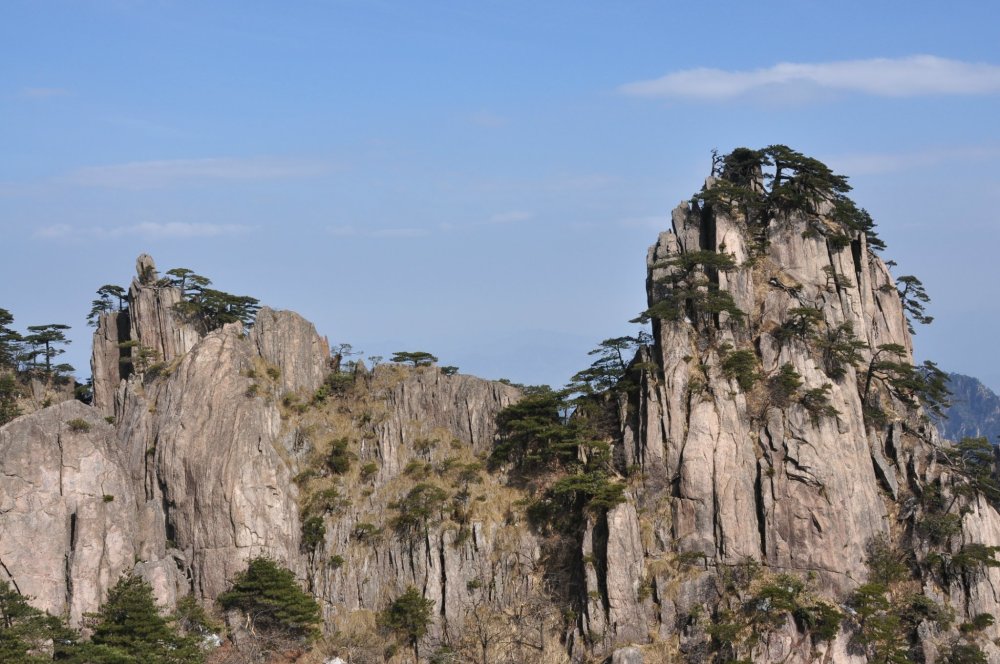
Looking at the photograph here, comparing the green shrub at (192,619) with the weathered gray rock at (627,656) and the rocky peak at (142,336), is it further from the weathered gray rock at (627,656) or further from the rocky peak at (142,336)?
the weathered gray rock at (627,656)

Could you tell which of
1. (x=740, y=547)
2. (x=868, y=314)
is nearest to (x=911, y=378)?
(x=868, y=314)

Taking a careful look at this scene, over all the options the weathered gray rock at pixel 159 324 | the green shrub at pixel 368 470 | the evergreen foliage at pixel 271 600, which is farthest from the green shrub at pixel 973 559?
the weathered gray rock at pixel 159 324

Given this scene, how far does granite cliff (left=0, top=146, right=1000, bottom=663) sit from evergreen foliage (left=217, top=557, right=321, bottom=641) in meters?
1.70

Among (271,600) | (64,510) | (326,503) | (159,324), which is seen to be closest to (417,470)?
(326,503)

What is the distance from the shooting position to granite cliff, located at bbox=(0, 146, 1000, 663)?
7194 centimetres

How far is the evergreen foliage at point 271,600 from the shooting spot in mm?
72750

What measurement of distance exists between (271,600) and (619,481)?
74.1ft

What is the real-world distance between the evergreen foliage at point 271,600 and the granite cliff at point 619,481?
170 cm

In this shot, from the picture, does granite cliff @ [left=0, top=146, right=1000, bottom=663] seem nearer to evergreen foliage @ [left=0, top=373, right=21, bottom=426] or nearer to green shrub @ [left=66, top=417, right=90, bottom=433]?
green shrub @ [left=66, top=417, right=90, bottom=433]

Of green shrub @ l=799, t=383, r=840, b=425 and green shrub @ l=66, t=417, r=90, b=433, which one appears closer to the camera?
green shrub @ l=66, t=417, r=90, b=433

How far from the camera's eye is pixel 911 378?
79.8 metres

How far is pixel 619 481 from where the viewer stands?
76812 mm

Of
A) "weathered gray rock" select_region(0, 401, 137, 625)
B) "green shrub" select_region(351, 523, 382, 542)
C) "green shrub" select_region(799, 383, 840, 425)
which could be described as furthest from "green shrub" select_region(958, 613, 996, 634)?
"weathered gray rock" select_region(0, 401, 137, 625)

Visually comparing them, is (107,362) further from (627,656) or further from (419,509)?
(627,656)
